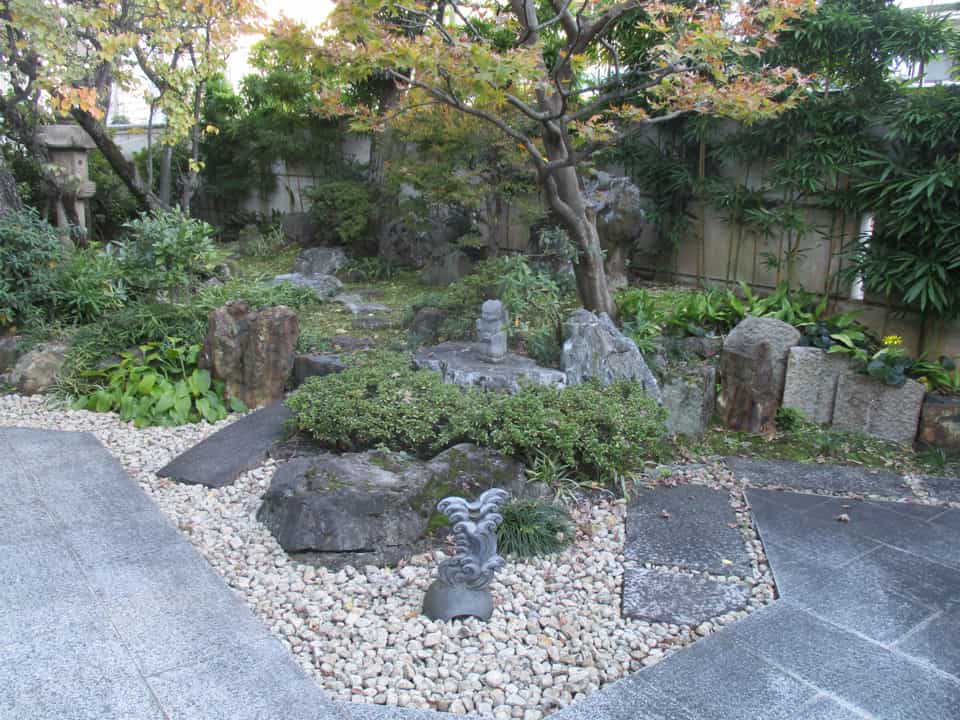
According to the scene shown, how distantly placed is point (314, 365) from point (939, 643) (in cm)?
410

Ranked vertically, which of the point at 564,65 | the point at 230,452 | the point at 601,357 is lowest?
the point at 230,452

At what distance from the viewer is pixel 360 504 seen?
3.42 m

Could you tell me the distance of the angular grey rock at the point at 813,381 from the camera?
→ 17.3 ft

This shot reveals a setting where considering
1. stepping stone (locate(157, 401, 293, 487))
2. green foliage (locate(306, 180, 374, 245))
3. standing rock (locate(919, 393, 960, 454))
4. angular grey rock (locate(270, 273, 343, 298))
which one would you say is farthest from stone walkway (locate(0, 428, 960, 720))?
green foliage (locate(306, 180, 374, 245))

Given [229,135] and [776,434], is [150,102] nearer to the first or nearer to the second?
[229,135]

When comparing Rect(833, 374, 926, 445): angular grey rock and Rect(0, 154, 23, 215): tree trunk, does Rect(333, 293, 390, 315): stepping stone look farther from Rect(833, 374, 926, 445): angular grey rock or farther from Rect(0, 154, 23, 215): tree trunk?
Rect(833, 374, 926, 445): angular grey rock

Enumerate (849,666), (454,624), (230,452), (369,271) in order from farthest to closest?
(369,271), (230,452), (454,624), (849,666)

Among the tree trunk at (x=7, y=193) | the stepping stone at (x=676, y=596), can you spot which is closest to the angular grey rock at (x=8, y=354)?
the tree trunk at (x=7, y=193)

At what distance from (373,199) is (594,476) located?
691 cm

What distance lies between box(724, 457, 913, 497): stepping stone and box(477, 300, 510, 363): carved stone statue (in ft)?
5.50

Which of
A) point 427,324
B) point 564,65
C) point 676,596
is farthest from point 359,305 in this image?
point 676,596

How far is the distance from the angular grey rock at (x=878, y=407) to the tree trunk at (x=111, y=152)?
664 centimetres

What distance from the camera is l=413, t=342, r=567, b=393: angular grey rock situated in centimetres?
462

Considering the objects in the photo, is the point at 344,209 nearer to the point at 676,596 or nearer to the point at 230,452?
the point at 230,452
